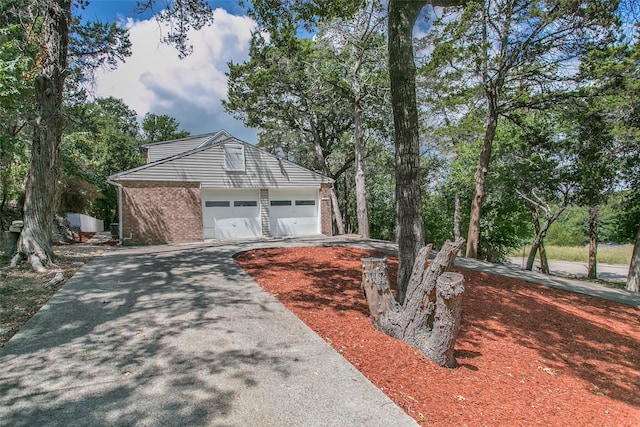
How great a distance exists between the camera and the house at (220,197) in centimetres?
1302

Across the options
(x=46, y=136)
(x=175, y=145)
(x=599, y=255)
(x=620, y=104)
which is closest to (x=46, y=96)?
(x=46, y=136)

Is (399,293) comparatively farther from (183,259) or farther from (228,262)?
(183,259)

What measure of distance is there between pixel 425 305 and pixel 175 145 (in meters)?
18.4

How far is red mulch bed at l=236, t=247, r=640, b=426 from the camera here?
281 cm

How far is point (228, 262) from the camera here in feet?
25.4

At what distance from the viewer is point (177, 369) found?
290cm

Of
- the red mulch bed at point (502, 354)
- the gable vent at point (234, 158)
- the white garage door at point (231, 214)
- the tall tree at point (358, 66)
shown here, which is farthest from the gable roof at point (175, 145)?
the red mulch bed at point (502, 354)

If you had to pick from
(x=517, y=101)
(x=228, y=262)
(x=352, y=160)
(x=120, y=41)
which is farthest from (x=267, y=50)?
(x=228, y=262)

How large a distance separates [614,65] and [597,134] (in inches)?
110

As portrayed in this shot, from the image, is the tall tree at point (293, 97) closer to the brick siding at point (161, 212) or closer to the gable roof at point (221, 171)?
the gable roof at point (221, 171)

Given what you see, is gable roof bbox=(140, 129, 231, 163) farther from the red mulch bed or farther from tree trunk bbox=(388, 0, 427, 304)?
tree trunk bbox=(388, 0, 427, 304)

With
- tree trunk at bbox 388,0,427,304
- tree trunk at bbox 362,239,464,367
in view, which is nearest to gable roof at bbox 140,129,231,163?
tree trunk at bbox 388,0,427,304

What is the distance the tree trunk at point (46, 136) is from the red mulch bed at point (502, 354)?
4.83 metres

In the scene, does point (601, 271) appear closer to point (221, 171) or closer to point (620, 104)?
point (620, 104)
